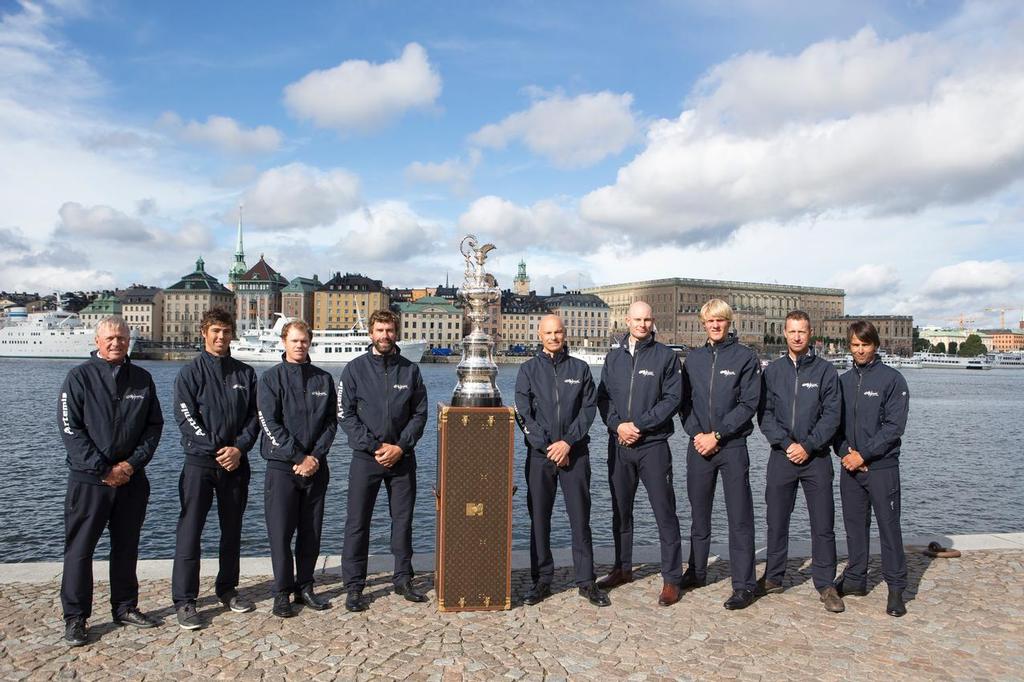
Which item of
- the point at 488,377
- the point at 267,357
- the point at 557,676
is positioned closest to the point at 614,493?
the point at 488,377

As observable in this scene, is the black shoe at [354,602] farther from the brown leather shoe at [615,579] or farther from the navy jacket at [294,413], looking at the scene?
the brown leather shoe at [615,579]

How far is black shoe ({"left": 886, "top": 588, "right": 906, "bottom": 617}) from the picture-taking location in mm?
5930

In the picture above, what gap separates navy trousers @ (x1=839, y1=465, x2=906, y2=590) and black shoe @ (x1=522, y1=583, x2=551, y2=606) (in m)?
2.42

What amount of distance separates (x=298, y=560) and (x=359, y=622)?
789 mm

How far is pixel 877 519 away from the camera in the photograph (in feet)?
20.6

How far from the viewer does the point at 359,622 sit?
5645 mm

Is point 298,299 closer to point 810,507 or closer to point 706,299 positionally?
point 706,299

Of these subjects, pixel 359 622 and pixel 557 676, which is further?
Answer: pixel 359 622

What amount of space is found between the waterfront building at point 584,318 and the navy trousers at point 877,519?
140 metres

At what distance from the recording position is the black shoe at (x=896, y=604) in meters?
5.93

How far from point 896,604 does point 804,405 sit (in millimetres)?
1580

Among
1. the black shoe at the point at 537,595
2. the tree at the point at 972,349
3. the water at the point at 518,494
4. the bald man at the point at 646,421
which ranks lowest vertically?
the water at the point at 518,494

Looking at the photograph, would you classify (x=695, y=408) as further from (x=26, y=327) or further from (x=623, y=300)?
(x=623, y=300)

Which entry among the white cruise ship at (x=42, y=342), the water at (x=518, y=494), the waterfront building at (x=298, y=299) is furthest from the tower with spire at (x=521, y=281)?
the water at (x=518, y=494)
